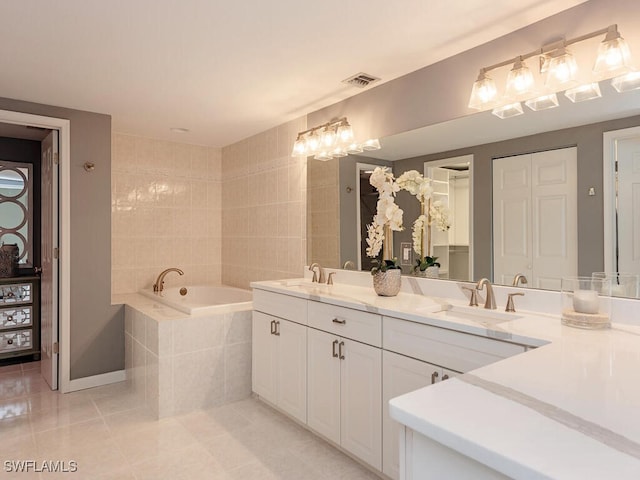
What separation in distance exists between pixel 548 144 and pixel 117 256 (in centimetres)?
371

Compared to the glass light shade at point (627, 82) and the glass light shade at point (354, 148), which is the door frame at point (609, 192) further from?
the glass light shade at point (354, 148)

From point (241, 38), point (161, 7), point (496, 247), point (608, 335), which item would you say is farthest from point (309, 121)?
point (608, 335)

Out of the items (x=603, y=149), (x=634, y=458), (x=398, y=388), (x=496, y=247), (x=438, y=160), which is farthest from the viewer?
(x=438, y=160)

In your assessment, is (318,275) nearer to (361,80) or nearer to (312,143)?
(312,143)

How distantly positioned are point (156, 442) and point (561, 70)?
2.89m

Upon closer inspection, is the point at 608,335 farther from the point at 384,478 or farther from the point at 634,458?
the point at 384,478

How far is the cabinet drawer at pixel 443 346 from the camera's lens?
1518 millimetres

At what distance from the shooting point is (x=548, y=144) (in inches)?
74.2

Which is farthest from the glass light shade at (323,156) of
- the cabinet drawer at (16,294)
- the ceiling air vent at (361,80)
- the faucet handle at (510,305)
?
the cabinet drawer at (16,294)

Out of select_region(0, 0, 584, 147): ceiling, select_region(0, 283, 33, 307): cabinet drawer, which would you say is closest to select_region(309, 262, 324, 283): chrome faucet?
select_region(0, 0, 584, 147): ceiling

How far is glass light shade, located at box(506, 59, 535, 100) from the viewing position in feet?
6.07

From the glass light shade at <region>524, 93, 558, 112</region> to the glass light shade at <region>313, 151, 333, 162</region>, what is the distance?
1436mm

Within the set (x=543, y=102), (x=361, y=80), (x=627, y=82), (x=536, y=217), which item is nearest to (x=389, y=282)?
(x=536, y=217)

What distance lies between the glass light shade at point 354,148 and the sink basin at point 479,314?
1.29 metres
